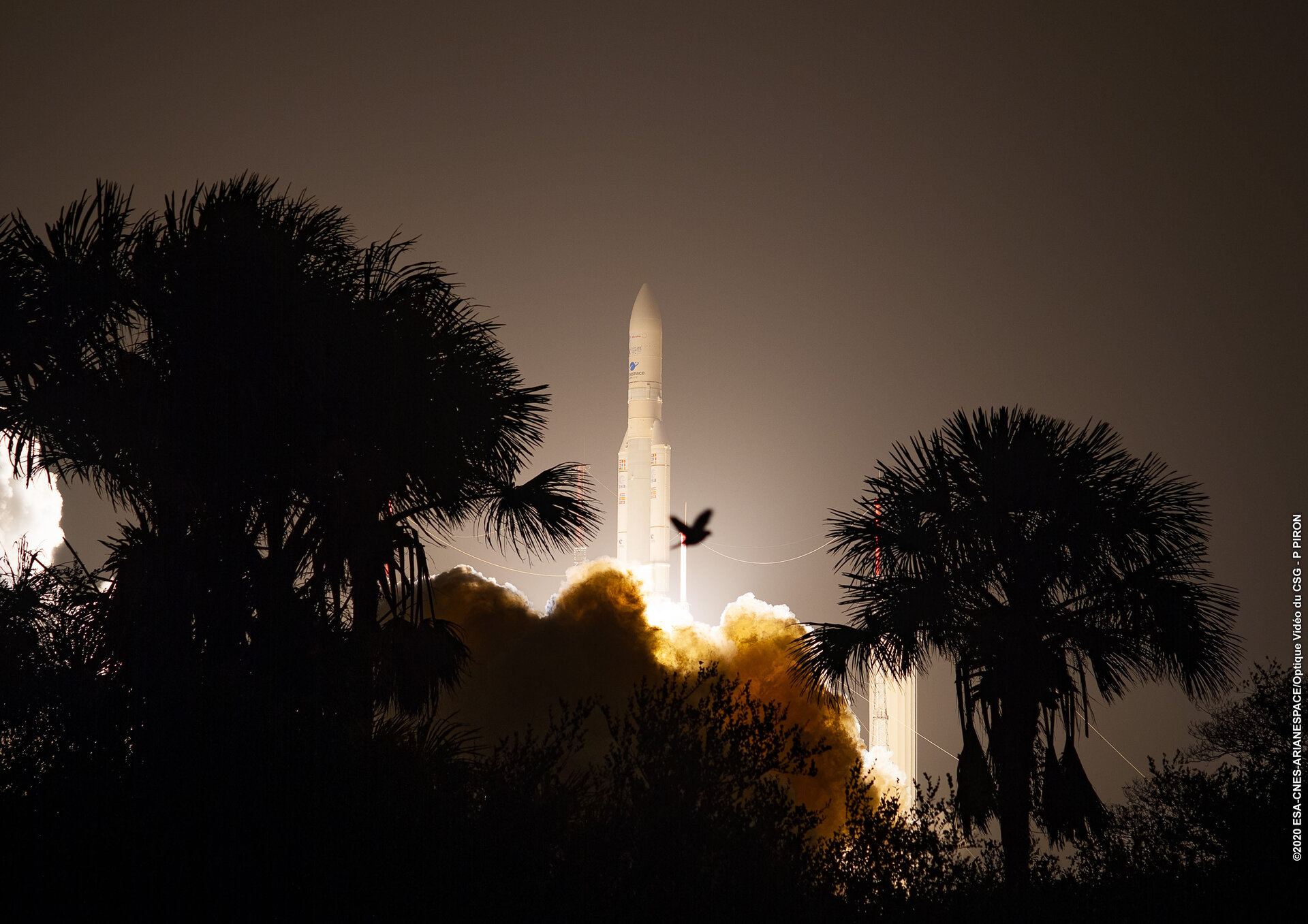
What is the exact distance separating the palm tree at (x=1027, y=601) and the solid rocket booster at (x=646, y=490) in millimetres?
33186

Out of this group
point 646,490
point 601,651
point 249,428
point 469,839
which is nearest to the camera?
point 469,839

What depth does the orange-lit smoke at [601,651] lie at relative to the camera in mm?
31828

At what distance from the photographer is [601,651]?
1308 inches

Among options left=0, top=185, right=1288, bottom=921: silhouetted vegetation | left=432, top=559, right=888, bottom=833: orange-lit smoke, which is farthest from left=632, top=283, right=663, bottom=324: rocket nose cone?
left=0, top=185, right=1288, bottom=921: silhouetted vegetation

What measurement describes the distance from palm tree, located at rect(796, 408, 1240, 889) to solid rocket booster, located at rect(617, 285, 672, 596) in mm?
33186

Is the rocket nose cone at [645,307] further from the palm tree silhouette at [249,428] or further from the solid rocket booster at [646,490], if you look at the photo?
the palm tree silhouette at [249,428]

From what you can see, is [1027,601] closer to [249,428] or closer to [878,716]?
[249,428]

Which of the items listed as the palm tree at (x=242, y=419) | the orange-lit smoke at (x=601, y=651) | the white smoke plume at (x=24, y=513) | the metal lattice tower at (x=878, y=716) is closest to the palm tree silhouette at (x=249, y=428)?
the palm tree at (x=242, y=419)

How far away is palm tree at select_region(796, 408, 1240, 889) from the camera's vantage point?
13.5 m

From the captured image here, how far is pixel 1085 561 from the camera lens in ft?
45.8

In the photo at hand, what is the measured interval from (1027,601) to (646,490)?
3533 centimetres

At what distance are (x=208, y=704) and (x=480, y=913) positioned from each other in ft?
10.1

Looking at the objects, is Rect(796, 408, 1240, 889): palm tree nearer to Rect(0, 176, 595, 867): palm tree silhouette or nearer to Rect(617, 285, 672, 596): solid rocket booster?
Rect(0, 176, 595, 867): palm tree silhouette

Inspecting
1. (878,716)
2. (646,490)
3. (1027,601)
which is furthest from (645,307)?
(1027,601)
